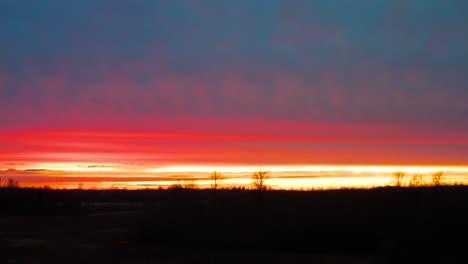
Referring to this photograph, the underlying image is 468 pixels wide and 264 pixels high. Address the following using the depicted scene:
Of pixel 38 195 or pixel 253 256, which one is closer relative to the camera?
pixel 253 256

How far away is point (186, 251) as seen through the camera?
29172mm

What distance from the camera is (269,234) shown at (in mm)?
31172

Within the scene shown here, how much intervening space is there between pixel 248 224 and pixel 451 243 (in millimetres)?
10913

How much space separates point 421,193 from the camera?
34.3m

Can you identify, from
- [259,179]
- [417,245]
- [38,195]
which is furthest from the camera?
[38,195]

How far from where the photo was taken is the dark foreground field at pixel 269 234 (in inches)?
990

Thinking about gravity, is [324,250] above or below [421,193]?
below

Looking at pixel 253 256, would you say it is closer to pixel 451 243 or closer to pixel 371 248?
pixel 371 248

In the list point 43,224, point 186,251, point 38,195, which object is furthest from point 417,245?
point 38,195

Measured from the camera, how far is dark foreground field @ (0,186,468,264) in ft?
82.5

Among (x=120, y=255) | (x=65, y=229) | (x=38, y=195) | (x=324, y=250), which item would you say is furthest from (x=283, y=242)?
(x=38, y=195)

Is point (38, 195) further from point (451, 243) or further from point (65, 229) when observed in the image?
point (451, 243)

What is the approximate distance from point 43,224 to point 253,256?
835 inches

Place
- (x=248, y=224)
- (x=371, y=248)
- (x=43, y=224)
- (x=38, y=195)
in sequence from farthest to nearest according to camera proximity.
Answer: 1. (x=38, y=195)
2. (x=43, y=224)
3. (x=248, y=224)
4. (x=371, y=248)
